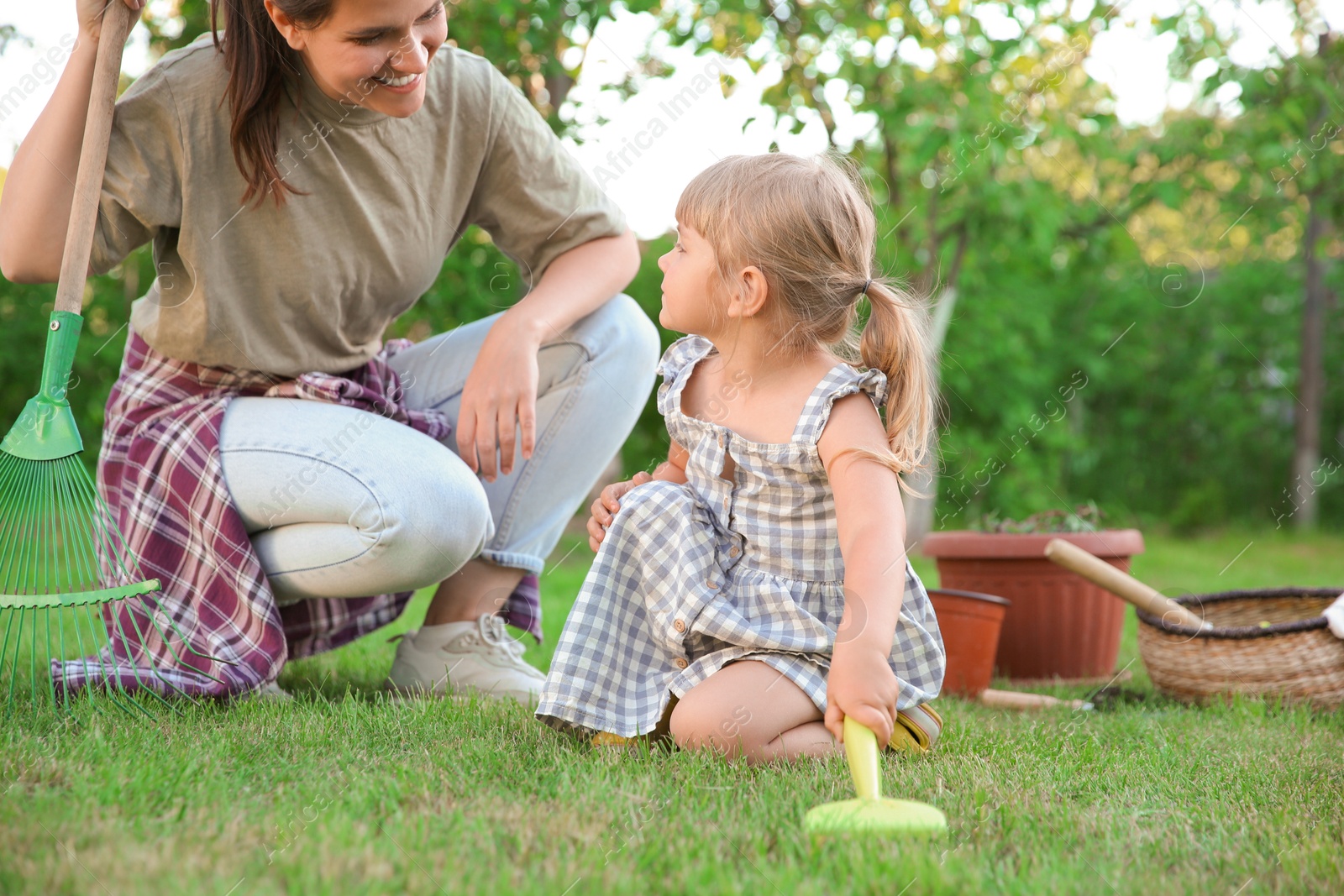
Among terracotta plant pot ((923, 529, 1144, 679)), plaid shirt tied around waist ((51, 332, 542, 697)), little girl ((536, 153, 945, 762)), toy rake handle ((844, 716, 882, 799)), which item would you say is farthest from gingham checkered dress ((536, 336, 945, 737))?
terracotta plant pot ((923, 529, 1144, 679))

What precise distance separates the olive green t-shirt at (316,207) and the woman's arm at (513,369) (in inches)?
5.0

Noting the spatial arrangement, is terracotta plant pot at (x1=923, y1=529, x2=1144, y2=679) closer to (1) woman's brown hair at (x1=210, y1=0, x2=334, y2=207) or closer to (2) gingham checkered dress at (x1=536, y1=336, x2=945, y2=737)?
(2) gingham checkered dress at (x1=536, y1=336, x2=945, y2=737)

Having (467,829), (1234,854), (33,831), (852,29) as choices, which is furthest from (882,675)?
(852,29)

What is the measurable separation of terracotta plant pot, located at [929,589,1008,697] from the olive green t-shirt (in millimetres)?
1031

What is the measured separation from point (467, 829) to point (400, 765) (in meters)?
0.25

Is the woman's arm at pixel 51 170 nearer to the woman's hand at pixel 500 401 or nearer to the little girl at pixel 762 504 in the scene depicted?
the woman's hand at pixel 500 401

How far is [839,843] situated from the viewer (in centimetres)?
109

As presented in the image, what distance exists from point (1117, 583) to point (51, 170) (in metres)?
2.01

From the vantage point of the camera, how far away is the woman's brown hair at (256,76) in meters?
1.66

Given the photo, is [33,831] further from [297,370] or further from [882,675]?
[297,370]

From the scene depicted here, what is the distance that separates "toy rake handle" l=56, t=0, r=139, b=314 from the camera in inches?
61.7

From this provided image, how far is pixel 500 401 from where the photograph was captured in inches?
74.0

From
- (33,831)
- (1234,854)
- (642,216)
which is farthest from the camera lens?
(642,216)

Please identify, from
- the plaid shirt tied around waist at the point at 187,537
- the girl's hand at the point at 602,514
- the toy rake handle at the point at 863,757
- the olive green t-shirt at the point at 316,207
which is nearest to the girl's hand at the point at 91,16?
the olive green t-shirt at the point at 316,207
